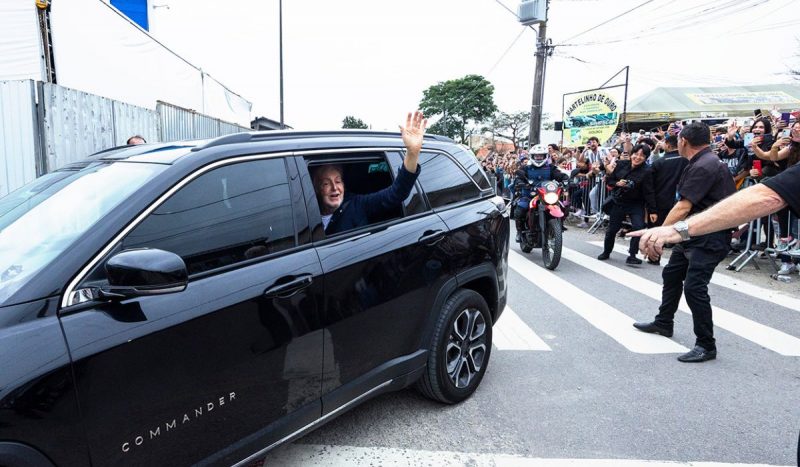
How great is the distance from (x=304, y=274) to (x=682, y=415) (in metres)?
2.60

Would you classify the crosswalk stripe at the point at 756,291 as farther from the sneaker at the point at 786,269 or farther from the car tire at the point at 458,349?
the car tire at the point at 458,349

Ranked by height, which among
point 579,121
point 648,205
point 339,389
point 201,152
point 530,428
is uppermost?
point 579,121

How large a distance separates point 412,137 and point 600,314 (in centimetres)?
339

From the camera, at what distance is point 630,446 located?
108 inches

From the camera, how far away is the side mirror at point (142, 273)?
1.54 metres

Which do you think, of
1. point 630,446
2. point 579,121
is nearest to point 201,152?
point 630,446

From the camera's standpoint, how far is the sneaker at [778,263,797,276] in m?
6.60

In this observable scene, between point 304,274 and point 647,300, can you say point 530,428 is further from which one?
point 647,300

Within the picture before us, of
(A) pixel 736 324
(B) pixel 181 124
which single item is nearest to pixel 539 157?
(A) pixel 736 324

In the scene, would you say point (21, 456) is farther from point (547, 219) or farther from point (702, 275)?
point (547, 219)

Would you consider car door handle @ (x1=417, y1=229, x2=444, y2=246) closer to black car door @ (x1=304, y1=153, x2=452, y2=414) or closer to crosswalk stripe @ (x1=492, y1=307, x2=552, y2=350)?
black car door @ (x1=304, y1=153, x2=452, y2=414)

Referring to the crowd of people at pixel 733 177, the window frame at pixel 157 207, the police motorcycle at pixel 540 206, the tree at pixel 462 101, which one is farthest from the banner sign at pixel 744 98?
the tree at pixel 462 101

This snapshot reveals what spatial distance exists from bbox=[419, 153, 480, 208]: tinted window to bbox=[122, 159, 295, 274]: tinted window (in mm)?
1132

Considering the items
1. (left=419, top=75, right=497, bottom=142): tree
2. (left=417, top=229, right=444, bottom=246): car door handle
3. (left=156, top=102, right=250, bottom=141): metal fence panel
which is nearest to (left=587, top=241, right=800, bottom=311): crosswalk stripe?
(left=417, top=229, right=444, bottom=246): car door handle
